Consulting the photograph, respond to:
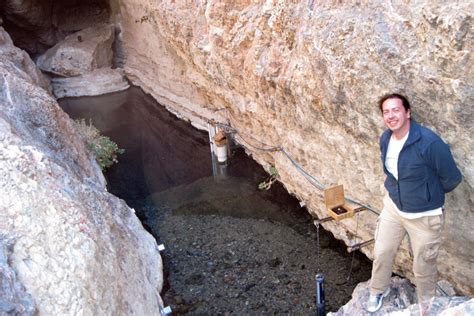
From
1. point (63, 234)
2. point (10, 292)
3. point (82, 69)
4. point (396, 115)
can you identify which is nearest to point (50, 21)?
point (82, 69)

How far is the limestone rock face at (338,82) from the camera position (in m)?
4.14

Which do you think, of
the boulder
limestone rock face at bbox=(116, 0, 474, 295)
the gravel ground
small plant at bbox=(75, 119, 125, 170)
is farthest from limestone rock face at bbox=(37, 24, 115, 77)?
the boulder

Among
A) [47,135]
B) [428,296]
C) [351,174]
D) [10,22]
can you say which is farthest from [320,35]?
[10,22]

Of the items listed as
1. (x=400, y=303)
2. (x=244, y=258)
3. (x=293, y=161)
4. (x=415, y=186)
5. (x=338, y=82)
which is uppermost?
(x=338, y=82)

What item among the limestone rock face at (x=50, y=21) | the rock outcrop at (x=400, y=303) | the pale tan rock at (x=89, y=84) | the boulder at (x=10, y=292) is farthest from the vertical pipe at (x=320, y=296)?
the limestone rock face at (x=50, y=21)

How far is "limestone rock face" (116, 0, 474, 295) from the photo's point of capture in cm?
414

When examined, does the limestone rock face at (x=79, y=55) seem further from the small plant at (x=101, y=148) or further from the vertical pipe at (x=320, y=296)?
the vertical pipe at (x=320, y=296)

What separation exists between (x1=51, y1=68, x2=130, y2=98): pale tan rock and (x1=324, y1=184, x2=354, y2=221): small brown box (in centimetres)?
Answer: 1166

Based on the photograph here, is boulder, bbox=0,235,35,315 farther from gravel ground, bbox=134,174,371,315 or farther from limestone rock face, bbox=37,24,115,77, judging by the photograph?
limestone rock face, bbox=37,24,115,77

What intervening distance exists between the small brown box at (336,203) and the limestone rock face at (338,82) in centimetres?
42

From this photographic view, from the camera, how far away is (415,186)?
376 cm

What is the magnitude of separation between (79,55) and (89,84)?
1058 mm

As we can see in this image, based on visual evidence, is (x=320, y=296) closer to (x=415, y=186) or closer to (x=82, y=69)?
(x=415, y=186)

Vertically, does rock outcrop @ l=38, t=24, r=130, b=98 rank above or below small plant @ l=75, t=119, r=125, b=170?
above
